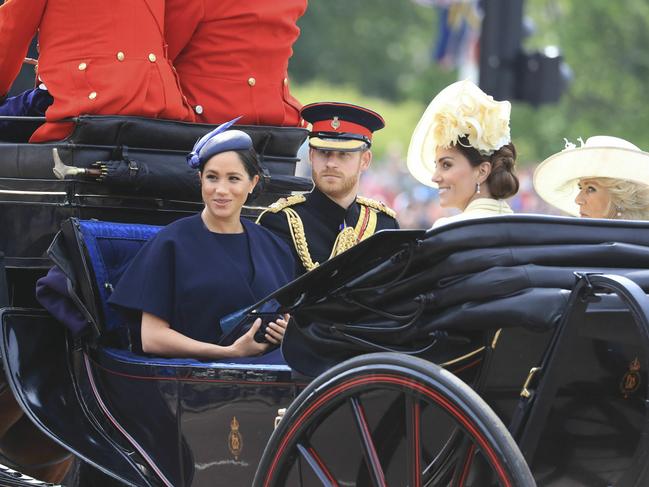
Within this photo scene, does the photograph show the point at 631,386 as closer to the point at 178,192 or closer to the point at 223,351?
the point at 223,351

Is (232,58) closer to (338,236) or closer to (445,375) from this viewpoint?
(338,236)

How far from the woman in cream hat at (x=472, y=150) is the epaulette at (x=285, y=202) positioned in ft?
3.11

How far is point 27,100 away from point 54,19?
15.0 inches

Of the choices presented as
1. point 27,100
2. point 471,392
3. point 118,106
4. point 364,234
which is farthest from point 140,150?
point 471,392

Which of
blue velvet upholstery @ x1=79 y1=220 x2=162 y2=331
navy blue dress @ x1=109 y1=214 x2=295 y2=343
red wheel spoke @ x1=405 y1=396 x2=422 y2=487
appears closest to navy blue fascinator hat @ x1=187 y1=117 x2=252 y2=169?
navy blue dress @ x1=109 y1=214 x2=295 y2=343

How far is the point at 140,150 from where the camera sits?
4828mm

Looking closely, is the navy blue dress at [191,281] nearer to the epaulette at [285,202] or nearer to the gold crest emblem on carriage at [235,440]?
the gold crest emblem on carriage at [235,440]

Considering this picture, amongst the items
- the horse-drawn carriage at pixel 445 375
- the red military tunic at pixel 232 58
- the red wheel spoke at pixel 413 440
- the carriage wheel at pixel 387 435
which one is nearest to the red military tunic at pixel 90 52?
the red military tunic at pixel 232 58

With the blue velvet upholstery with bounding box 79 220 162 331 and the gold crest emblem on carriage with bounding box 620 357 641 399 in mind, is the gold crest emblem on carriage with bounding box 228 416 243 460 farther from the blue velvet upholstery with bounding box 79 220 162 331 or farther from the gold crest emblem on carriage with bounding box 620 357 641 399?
the gold crest emblem on carriage with bounding box 620 357 641 399

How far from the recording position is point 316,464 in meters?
3.38

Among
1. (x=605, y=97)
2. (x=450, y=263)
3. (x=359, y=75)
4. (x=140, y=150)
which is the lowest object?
(x=450, y=263)

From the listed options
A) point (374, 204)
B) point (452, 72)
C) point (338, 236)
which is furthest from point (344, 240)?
point (452, 72)

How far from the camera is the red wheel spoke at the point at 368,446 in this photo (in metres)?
3.28

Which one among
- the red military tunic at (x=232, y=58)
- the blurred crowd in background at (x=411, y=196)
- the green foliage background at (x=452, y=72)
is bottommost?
the red military tunic at (x=232, y=58)
